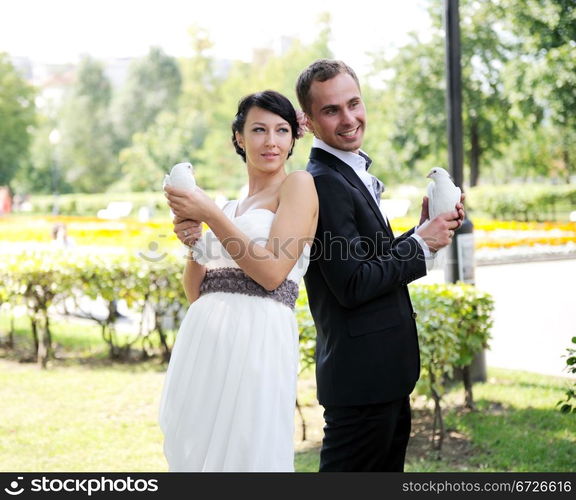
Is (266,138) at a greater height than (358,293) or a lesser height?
greater

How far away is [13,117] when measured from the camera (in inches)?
1353

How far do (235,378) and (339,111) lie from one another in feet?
2.76

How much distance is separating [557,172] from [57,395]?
1689 centimetres

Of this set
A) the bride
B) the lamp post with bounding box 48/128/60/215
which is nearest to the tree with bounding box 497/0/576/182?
the bride

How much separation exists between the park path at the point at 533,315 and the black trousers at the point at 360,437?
2.58m

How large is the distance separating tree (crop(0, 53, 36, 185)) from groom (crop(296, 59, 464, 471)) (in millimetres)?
33078

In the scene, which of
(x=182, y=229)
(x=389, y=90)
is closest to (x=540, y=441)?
(x=182, y=229)

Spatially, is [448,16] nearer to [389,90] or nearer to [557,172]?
[557,172]

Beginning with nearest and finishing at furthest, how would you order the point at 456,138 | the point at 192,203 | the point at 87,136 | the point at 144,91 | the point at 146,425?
the point at 192,203 → the point at 146,425 → the point at 456,138 → the point at 87,136 → the point at 144,91

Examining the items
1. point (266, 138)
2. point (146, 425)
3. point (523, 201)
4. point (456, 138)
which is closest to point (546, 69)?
point (523, 201)

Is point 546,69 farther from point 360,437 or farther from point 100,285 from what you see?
point 360,437

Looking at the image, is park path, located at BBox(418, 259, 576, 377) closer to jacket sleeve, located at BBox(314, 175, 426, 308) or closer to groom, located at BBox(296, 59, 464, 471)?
groom, located at BBox(296, 59, 464, 471)

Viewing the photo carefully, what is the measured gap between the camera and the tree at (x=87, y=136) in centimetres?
4025

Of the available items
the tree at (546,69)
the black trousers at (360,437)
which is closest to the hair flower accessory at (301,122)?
the black trousers at (360,437)
